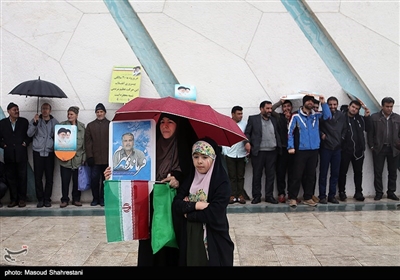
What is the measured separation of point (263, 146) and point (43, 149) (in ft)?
12.4

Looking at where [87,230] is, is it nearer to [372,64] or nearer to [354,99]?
[354,99]

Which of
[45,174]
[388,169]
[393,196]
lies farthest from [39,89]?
Result: [393,196]

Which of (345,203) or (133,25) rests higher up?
(133,25)

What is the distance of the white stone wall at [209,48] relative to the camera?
297 inches

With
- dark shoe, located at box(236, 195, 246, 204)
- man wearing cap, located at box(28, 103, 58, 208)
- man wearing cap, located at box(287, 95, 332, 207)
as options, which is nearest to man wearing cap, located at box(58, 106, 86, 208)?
man wearing cap, located at box(28, 103, 58, 208)

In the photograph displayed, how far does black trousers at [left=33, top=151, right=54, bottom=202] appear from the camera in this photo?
23.6 feet

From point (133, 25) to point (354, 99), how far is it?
419 centimetres

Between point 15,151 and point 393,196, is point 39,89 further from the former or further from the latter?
point 393,196

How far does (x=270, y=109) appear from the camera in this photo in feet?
23.5

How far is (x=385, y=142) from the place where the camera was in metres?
7.34

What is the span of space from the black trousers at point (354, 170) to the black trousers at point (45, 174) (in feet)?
16.7

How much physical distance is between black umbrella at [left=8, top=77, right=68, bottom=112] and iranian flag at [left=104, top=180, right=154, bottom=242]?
167 inches

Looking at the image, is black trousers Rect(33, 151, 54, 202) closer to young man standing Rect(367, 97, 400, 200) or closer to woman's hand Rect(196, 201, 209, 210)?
woman's hand Rect(196, 201, 209, 210)

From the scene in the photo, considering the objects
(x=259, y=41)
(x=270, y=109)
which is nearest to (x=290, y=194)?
(x=270, y=109)
